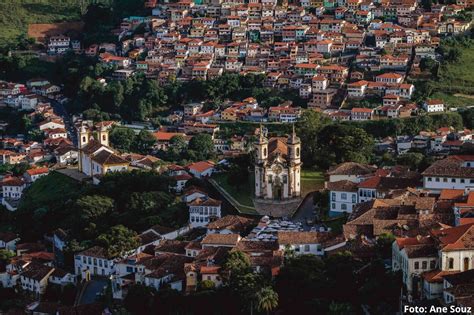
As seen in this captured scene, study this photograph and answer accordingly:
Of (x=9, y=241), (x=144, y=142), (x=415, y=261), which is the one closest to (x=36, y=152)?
(x=144, y=142)

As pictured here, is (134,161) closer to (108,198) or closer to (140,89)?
(108,198)

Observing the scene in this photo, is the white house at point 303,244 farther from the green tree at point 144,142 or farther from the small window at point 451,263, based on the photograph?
the green tree at point 144,142

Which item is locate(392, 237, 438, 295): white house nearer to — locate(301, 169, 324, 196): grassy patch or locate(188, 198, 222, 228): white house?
locate(188, 198, 222, 228): white house

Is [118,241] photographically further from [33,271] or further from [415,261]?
[415,261]

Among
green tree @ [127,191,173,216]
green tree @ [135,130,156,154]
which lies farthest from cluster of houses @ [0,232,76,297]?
green tree @ [135,130,156,154]

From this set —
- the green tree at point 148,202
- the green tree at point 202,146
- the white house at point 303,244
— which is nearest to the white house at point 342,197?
the white house at point 303,244

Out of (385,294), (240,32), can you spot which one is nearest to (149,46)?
(240,32)
